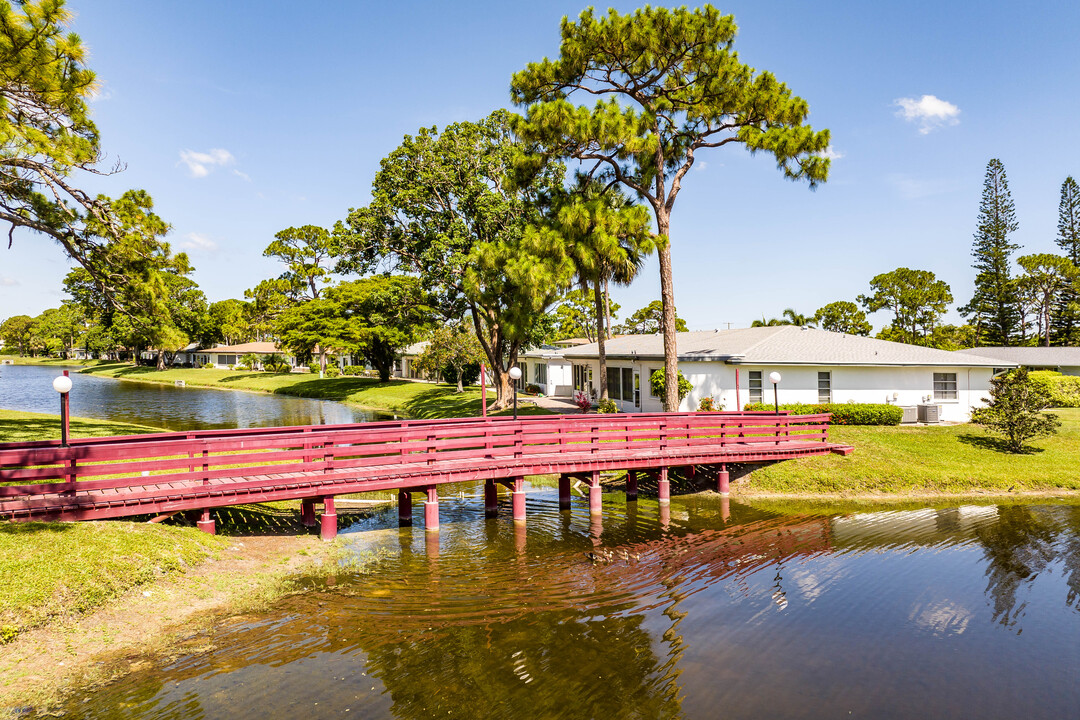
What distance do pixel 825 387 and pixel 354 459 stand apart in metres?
22.8

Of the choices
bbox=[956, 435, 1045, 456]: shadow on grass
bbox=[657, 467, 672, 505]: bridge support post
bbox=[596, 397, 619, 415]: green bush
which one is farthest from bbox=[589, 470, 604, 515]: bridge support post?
bbox=[956, 435, 1045, 456]: shadow on grass

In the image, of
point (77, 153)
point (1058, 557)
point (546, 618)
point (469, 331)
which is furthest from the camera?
point (469, 331)

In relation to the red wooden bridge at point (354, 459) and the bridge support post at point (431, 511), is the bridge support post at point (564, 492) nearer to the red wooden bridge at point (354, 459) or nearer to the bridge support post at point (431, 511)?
the red wooden bridge at point (354, 459)

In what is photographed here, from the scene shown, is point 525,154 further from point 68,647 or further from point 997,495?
point 68,647

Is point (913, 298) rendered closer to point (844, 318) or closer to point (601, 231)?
point (844, 318)

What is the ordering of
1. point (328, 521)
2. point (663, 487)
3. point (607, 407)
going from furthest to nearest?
point (607, 407), point (663, 487), point (328, 521)

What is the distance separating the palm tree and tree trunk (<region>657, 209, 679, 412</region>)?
A: 2.09 ft

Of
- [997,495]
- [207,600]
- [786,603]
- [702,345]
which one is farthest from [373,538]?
[702,345]

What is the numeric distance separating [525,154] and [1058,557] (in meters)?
23.6

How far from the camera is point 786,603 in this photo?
1096cm

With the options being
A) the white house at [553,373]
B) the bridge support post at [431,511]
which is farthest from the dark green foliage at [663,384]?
the bridge support post at [431,511]

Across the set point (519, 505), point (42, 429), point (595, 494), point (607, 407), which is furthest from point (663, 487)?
point (42, 429)

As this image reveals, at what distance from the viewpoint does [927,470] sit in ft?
66.5

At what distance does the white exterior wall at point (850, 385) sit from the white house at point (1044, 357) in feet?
54.9
